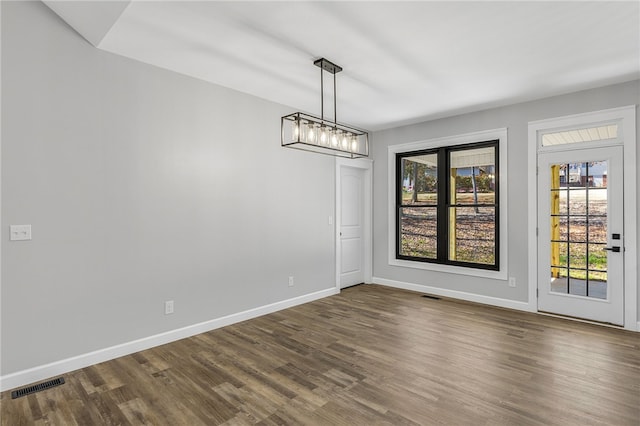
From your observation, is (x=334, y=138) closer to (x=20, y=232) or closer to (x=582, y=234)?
(x=20, y=232)

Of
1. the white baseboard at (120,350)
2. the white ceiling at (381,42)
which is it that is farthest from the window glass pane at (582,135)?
the white baseboard at (120,350)

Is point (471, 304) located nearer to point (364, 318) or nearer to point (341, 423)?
point (364, 318)

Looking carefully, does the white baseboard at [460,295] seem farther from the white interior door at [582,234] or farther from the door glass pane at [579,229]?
the door glass pane at [579,229]

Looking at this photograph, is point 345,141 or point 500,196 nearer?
point 345,141

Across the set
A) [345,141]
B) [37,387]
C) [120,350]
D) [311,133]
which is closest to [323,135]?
[311,133]

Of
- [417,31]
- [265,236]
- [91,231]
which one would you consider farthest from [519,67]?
[91,231]

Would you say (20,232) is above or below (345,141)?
below

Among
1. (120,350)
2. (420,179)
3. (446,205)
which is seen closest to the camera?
(120,350)

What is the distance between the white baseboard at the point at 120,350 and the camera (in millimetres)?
2588

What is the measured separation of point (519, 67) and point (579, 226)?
212 centimetres

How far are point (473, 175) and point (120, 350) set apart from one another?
196 inches

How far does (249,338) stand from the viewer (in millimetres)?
3537

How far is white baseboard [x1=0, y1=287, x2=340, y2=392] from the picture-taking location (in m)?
2.59

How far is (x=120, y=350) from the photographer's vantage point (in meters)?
3.09
